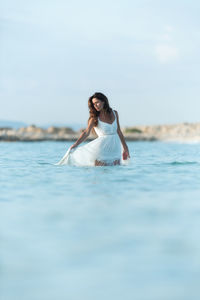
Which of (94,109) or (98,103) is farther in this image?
(94,109)

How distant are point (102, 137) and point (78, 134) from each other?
128ft

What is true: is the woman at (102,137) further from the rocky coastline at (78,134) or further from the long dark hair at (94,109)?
the rocky coastline at (78,134)

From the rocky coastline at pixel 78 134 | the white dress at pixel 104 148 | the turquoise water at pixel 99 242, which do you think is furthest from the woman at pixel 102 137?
the rocky coastline at pixel 78 134

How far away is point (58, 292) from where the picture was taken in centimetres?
231

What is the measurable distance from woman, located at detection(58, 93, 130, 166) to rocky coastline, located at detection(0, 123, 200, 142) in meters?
4.70

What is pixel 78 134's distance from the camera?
4712 centimetres

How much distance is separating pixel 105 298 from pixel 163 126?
63.9 metres

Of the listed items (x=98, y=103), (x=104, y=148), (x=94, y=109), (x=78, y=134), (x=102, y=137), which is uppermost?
(x=98, y=103)

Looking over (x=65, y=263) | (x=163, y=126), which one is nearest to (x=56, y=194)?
(x=65, y=263)

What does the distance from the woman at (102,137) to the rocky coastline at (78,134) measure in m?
4.70

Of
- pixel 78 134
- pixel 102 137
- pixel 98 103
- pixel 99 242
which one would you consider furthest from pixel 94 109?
pixel 78 134

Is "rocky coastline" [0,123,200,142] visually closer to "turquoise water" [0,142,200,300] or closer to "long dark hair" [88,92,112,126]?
"long dark hair" [88,92,112,126]

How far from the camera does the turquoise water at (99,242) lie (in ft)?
7.78

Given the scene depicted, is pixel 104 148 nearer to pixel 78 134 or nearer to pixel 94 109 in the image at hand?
pixel 94 109
